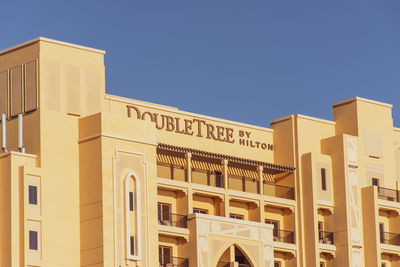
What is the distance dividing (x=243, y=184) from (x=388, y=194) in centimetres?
1077

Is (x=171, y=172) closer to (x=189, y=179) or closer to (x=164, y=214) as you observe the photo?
(x=189, y=179)

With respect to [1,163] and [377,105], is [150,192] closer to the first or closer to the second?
[1,163]

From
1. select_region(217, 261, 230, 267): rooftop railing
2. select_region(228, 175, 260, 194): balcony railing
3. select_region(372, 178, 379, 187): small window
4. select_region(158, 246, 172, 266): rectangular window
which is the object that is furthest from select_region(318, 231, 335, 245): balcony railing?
select_region(158, 246, 172, 266): rectangular window

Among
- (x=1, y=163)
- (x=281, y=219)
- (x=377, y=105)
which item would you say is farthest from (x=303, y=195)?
(x=1, y=163)

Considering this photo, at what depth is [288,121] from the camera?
93.9 meters

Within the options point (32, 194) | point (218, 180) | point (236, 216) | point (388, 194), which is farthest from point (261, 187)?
point (32, 194)

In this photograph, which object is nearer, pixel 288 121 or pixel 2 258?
pixel 2 258

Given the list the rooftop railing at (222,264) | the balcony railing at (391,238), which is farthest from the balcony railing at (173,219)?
the balcony railing at (391,238)

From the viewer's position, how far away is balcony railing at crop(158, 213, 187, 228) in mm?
85938

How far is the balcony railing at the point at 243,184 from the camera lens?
298 ft

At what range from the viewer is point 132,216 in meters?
81.9

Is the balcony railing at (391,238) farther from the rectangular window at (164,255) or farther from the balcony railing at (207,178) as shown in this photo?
the rectangular window at (164,255)

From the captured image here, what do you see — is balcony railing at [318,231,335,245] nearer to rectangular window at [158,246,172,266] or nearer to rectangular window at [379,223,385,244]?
rectangular window at [379,223,385,244]

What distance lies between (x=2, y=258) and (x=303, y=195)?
863 inches
